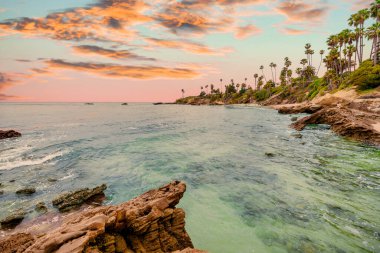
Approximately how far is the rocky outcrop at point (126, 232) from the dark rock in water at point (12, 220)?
3.79 m

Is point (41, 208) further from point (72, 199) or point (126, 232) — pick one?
point (126, 232)

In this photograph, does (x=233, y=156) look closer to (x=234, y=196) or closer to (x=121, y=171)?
(x=234, y=196)

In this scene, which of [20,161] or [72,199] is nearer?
[72,199]

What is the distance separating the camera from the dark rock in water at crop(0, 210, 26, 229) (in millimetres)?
10688

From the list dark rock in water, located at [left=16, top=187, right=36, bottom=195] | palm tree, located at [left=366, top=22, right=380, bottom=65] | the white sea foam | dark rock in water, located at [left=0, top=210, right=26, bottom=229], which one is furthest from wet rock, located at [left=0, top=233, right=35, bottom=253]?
palm tree, located at [left=366, top=22, right=380, bottom=65]

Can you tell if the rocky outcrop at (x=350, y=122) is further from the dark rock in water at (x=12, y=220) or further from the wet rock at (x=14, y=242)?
the dark rock in water at (x=12, y=220)

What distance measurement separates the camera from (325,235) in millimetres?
9070

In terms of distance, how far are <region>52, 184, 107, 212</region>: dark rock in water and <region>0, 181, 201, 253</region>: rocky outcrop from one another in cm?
415

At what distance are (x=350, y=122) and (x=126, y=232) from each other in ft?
110

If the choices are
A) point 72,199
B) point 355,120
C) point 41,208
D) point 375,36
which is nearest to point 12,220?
point 41,208

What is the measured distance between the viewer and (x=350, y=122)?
29.7m

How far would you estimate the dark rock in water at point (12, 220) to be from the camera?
10.7 meters

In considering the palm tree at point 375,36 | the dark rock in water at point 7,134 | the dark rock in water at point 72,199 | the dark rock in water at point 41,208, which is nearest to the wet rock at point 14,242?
the dark rock in water at point 72,199

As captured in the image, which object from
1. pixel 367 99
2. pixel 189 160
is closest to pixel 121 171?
pixel 189 160
